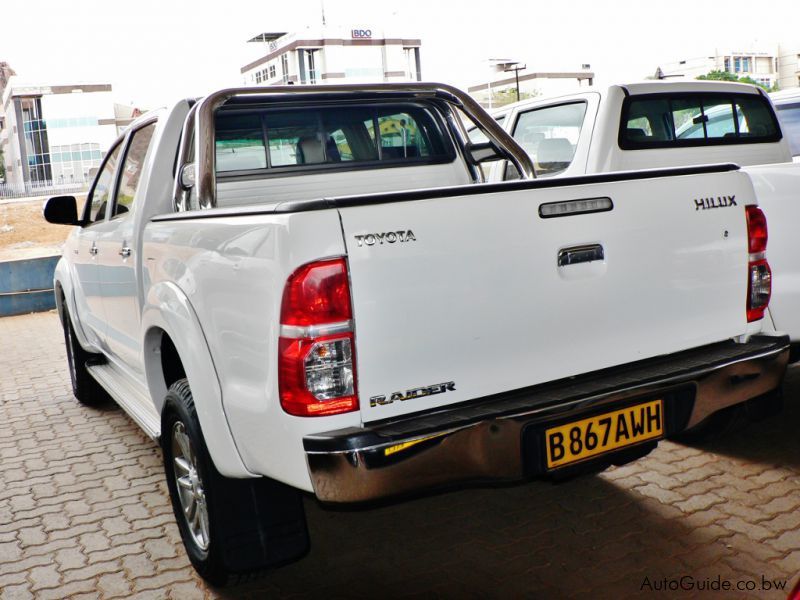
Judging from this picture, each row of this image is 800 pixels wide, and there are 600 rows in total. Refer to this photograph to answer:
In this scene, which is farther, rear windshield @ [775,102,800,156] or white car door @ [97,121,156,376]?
rear windshield @ [775,102,800,156]

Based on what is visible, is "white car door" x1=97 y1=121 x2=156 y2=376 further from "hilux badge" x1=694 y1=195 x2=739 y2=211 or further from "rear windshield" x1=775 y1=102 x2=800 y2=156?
"rear windshield" x1=775 y1=102 x2=800 y2=156

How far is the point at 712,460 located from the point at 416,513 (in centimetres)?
153

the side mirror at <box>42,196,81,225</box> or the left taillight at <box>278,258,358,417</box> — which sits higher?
the side mirror at <box>42,196,81,225</box>

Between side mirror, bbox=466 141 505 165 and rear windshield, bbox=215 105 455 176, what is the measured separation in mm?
97

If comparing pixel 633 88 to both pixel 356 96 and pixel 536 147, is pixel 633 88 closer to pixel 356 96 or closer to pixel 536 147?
pixel 536 147

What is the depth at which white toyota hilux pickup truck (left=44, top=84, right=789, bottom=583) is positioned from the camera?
2.40 meters

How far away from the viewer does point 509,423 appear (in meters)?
2.53

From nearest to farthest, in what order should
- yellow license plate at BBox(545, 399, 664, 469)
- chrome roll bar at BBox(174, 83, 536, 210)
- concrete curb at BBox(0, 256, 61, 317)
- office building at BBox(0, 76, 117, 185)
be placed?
1. yellow license plate at BBox(545, 399, 664, 469)
2. chrome roll bar at BBox(174, 83, 536, 210)
3. concrete curb at BBox(0, 256, 61, 317)
4. office building at BBox(0, 76, 117, 185)

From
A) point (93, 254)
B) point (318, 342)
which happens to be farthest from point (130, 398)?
point (318, 342)

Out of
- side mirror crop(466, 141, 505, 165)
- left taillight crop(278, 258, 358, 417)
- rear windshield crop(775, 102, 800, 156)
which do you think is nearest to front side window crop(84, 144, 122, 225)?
side mirror crop(466, 141, 505, 165)

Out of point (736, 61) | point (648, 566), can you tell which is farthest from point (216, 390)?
point (736, 61)

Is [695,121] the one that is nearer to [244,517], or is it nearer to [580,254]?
[580,254]

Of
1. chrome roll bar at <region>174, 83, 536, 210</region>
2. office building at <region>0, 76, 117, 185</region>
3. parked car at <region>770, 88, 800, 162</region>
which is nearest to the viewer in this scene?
chrome roll bar at <region>174, 83, 536, 210</region>

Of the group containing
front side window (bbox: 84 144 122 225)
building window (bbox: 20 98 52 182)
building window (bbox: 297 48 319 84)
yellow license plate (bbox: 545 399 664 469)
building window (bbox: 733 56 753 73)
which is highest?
building window (bbox: 297 48 319 84)
